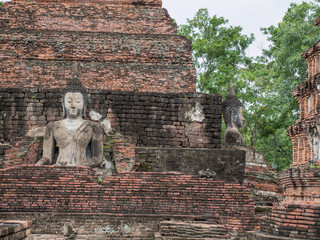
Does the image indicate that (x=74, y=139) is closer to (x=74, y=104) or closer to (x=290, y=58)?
(x=74, y=104)

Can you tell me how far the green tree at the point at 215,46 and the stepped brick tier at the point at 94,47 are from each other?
1163 centimetres

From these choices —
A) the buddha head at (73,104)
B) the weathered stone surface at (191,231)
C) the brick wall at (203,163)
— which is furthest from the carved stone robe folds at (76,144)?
the weathered stone surface at (191,231)

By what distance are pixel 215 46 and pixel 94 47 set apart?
559 inches

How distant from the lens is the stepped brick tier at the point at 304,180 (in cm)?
593

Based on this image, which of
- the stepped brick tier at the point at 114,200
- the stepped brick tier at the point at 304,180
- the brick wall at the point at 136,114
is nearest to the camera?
the stepped brick tier at the point at 304,180

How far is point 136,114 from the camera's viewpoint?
1287cm

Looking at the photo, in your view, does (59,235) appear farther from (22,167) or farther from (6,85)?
(6,85)

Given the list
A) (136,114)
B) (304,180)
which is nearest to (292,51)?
(304,180)

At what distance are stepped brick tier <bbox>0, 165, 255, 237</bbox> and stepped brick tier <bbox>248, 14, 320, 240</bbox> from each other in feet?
3.42

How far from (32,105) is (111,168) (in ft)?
10.2

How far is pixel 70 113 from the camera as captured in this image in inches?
426

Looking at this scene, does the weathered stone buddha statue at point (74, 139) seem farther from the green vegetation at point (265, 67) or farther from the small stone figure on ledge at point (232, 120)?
the green vegetation at point (265, 67)

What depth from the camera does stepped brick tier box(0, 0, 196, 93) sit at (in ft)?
49.4

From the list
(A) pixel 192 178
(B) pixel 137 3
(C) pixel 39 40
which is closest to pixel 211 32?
(B) pixel 137 3
